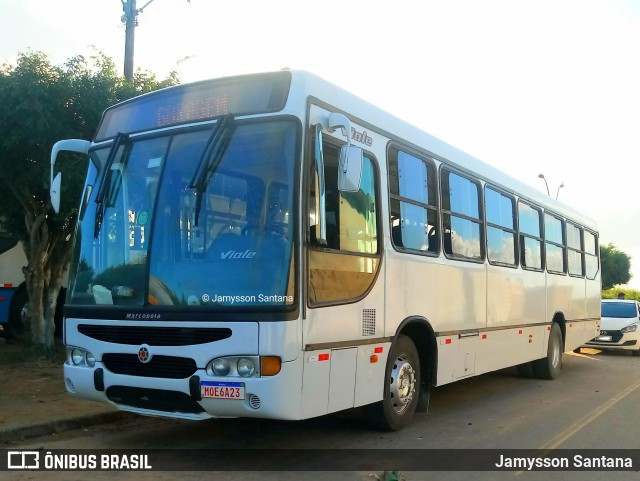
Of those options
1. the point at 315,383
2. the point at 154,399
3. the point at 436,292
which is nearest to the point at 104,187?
the point at 154,399

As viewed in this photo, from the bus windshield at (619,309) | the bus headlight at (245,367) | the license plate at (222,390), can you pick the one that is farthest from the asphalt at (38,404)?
the bus windshield at (619,309)

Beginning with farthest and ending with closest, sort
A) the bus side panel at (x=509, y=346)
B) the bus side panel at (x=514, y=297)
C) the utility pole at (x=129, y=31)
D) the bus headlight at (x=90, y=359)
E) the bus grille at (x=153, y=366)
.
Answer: the utility pole at (x=129, y=31) → the bus side panel at (x=514, y=297) → the bus side panel at (x=509, y=346) → the bus headlight at (x=90, y=359) → the bus grille at (x=153, y=366)

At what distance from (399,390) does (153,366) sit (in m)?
2.63

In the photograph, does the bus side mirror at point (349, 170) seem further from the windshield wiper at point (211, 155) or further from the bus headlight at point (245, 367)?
the bus headlight at point (245, 367)

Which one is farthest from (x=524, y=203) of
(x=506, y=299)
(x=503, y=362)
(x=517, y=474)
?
(x=517, y=474)

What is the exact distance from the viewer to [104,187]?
20.6ft

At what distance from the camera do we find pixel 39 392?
351 inches

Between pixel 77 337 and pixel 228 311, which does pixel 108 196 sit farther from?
pixel 228 311

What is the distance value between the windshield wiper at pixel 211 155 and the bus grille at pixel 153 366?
1150 mm

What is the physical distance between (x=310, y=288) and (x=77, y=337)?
2.32 metres

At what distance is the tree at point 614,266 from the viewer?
71.4 meters

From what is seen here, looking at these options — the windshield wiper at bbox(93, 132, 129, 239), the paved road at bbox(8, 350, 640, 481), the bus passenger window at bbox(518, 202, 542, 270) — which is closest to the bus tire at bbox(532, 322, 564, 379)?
the bus passenger window at bbox(518, 202, 542, 270)

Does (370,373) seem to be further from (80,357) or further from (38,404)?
(38,404)

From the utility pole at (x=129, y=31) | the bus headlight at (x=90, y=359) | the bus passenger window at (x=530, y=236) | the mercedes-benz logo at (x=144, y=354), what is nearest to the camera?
the mercedes-benz logo at (x=144, y=354)
